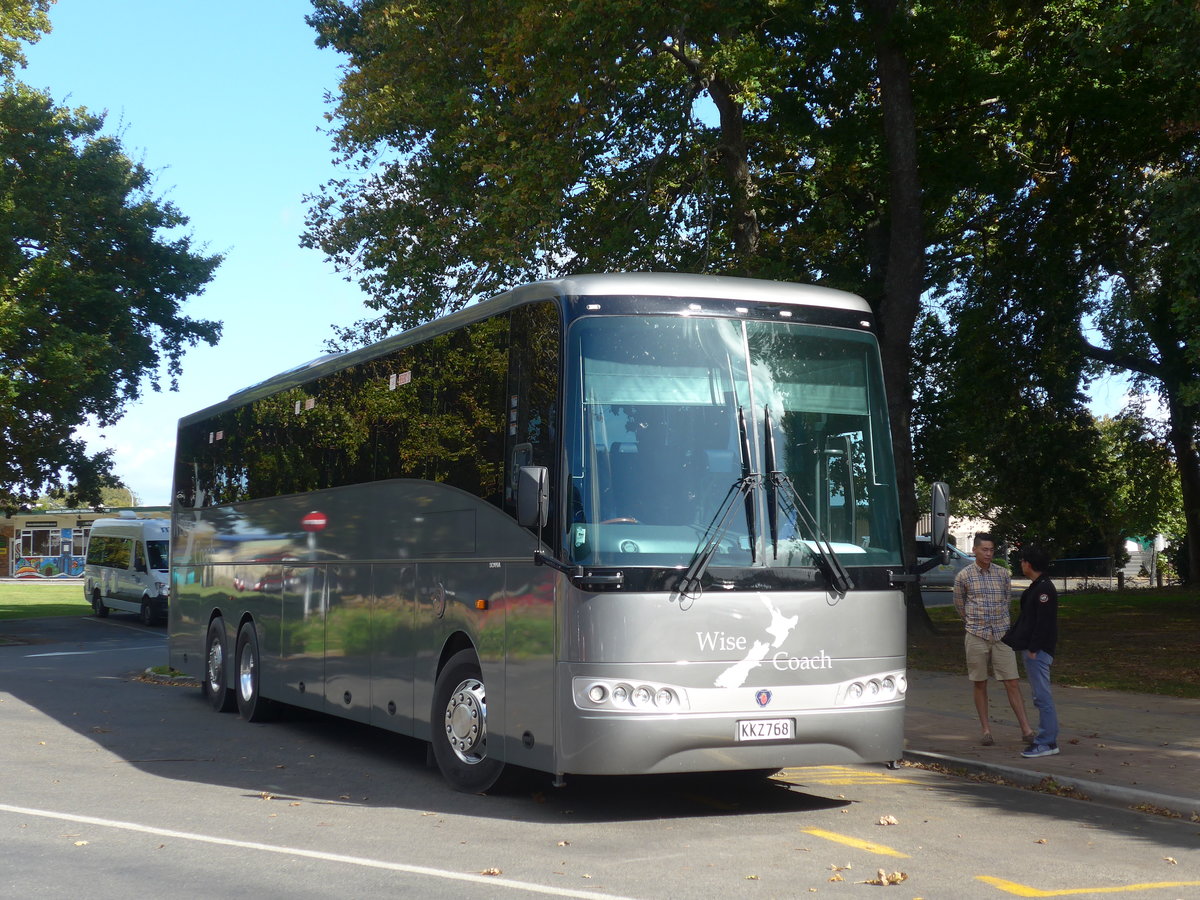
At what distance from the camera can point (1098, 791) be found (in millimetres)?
10039

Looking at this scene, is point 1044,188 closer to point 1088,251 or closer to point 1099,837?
point 1088,251

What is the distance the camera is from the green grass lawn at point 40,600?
41188 millimetres

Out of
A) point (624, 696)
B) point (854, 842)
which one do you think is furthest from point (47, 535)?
point (854, 842)

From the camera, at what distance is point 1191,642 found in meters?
24.1

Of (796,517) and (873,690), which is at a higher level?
(796,517)

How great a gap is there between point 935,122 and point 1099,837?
19.1 metres

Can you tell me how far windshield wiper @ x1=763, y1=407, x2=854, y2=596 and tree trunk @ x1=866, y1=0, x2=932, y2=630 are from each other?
1430cm

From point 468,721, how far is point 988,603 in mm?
5010

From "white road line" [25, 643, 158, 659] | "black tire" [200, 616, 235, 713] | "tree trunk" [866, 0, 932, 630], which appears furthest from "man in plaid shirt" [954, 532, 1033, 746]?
"white road line" [25, 643, 158, 659]

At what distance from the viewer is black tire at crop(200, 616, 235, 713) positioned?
16.5 metres

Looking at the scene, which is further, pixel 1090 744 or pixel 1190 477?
pixel 1190 477

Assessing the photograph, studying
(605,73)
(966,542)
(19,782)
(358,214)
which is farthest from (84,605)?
(966,542)

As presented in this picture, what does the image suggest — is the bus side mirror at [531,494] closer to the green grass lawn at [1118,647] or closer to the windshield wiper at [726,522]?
the windshield wiper at [726,522]

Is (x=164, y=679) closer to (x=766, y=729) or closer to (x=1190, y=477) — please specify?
(x=766, y=729)
